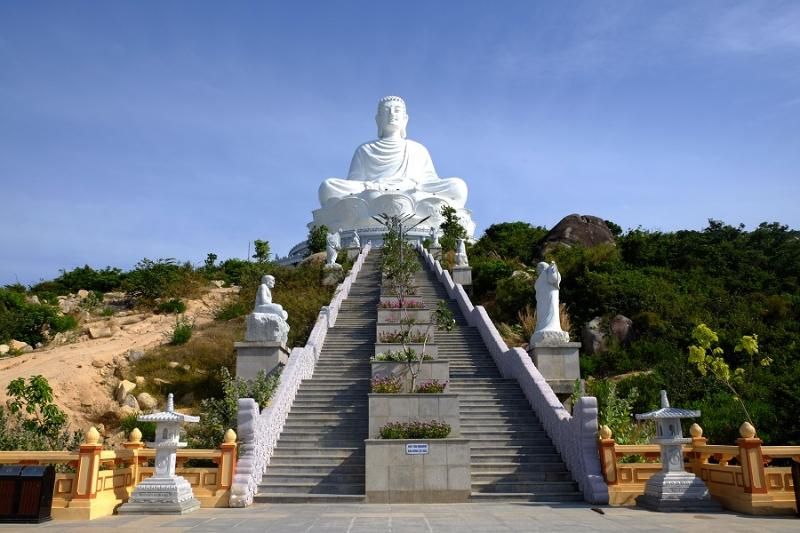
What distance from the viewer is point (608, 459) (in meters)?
9.83

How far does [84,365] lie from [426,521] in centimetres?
1255

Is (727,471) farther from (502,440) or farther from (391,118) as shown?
(391,118)

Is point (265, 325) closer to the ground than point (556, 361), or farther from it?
farther from it

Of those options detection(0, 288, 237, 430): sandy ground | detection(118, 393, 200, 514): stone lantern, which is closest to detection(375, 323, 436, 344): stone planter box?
detection(0, 288, 237, 430): sandy ground

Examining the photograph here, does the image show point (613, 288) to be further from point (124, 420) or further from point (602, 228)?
point (124, 420)

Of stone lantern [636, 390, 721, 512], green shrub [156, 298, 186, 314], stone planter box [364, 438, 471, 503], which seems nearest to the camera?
stone lantern [636, 390, 721, 512]

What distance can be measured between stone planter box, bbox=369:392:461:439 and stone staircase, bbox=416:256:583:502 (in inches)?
32.9

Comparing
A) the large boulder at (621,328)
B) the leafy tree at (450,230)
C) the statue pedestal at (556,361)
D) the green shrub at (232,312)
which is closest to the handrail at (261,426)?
the statue pedestal at (556,361)

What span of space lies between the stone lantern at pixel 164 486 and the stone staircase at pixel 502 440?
4.24 metres

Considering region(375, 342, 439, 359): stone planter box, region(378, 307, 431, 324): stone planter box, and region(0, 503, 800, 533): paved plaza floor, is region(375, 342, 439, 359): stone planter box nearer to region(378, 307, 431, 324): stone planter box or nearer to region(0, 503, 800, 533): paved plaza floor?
region(378, 307, 431, 324): stone planter box

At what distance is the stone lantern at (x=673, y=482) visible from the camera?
29.3 ft

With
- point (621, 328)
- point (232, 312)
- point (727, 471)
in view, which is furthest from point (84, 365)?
point (727, 471)

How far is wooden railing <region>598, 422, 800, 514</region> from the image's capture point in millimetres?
8570

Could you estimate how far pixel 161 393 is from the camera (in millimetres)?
16469
